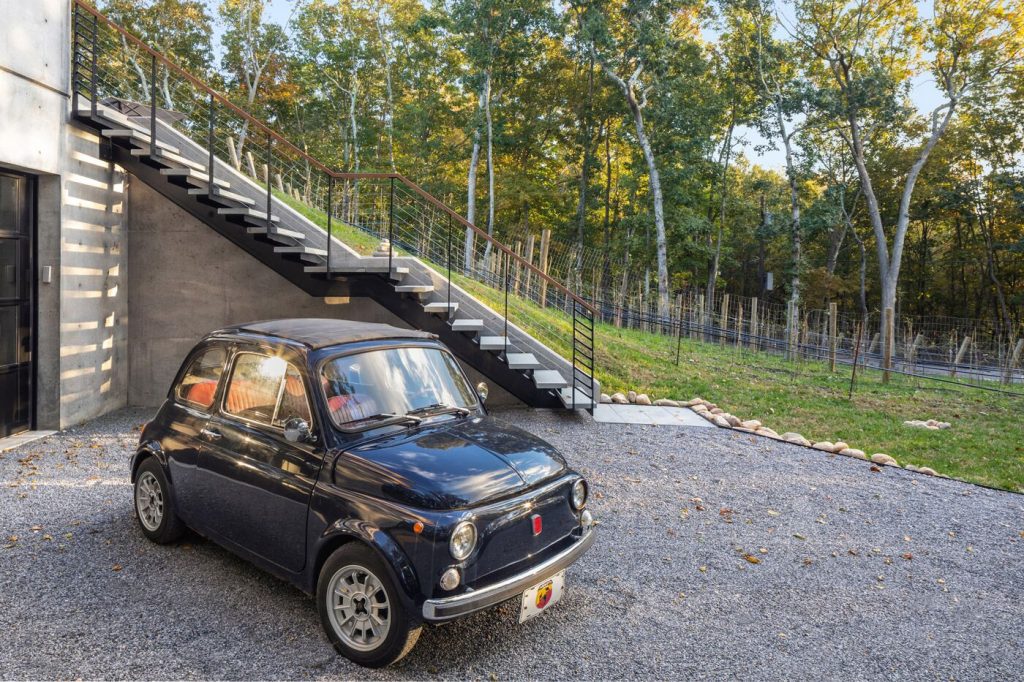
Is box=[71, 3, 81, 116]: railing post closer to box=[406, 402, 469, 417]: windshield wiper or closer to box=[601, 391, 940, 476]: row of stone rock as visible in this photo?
box=[406, 402, 469, 417]: windshield wiper

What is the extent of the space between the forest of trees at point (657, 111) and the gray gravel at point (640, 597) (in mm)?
14146

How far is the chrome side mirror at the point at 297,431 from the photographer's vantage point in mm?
3320

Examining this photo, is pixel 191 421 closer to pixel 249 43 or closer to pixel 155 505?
pixel 155 505

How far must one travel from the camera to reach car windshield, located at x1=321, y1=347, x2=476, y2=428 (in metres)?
3.53

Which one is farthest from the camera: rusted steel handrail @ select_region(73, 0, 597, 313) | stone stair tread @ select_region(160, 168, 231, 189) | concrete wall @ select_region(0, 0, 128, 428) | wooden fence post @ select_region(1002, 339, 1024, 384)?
wooden fence post @ select_region(1002, 339, 1024, 384)

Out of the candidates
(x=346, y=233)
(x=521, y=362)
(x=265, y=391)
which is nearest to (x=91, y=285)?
(x=346, y=233)

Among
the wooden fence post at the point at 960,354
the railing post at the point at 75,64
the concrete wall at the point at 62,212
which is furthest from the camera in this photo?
the wooden fence post at the point at 960,354

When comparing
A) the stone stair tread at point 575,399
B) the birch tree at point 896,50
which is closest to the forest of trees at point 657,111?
the birch tree at point 896,50

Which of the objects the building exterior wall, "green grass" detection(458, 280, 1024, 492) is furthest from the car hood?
"green grass" detection(458, 280, 1024, 492)

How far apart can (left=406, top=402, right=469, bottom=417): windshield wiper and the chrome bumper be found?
109 centimetres

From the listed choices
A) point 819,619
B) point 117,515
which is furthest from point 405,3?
point 819,619

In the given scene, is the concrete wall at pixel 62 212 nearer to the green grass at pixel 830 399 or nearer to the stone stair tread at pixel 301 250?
the stone stair tread at pixel 301 250

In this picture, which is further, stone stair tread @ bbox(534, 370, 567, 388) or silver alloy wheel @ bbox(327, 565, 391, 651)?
stone stair tread @ bbox(534, 370, 567, 388)

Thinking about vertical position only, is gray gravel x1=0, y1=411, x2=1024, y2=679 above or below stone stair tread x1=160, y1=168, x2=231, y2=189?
below
